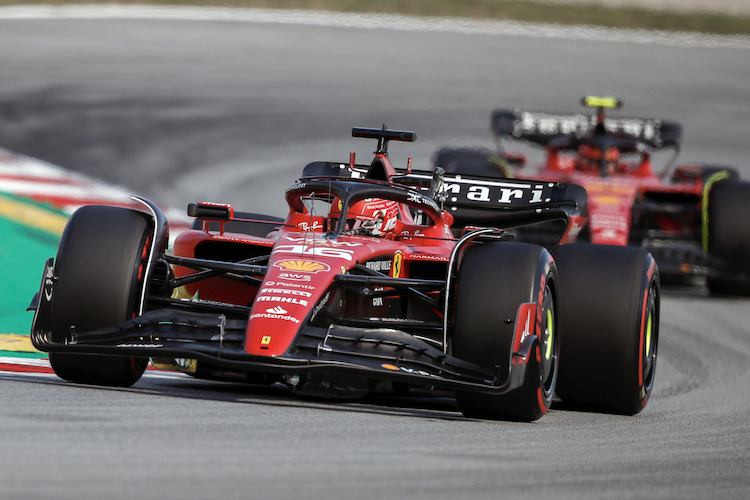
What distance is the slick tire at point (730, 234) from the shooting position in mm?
15133

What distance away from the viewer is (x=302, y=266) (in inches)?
297

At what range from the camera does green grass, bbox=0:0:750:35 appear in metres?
33.3

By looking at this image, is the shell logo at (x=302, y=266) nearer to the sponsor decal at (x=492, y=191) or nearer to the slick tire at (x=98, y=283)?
the slick tire at (x=98, y=283)

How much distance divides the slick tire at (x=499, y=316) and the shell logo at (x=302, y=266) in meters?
0.75

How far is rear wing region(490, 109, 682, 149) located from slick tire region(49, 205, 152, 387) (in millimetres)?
10645

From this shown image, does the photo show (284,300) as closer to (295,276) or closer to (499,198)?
(295,276)

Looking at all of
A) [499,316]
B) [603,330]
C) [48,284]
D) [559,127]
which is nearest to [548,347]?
[603,330]

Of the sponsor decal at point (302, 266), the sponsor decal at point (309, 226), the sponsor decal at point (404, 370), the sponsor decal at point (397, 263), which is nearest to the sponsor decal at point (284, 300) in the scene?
the sponsor decal at point (302, 266)

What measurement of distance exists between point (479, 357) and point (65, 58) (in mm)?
20225

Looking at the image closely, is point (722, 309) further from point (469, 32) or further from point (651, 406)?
point (469, 32)

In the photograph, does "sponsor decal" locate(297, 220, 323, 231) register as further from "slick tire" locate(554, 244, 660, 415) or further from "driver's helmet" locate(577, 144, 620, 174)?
"driver's helmet" locate(577, 144, 620, 174)

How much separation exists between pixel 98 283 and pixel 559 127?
11281mm

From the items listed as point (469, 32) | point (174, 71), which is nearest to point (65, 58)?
point (174, 71)

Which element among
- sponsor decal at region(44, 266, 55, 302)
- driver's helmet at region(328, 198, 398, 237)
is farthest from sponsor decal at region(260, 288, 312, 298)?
driver's helmet at region(328, 198, 398, 237)
